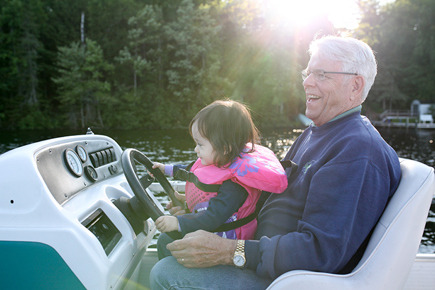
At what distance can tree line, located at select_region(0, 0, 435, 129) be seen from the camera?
2214cm

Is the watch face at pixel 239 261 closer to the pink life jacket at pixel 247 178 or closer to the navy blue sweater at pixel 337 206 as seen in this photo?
the navy blue sweater at pixel 337 206

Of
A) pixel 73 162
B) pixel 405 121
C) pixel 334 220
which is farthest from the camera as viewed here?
pixel 405 121

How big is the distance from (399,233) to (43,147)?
4.19 ft

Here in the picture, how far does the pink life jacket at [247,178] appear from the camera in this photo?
4.19 ft

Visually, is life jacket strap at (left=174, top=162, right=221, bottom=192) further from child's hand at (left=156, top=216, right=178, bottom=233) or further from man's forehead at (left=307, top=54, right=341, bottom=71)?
man's forehead at (left=307, top=54, right=341, bottom=71)

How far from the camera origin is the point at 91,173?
1627mm

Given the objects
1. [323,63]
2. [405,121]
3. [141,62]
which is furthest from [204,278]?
[405,121]

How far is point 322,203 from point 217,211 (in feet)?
1.23

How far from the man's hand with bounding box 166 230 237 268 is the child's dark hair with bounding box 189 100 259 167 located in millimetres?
285

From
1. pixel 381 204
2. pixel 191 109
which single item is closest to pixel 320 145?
pixel 381 204

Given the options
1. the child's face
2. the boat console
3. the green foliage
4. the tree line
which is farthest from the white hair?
the green foliage

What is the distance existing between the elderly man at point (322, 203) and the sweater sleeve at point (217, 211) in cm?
6

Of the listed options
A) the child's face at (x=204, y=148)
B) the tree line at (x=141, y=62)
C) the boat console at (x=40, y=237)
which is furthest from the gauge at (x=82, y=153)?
the tree line at (x=141, y=62)

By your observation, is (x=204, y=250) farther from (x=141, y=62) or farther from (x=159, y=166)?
(x=141, y=62)
